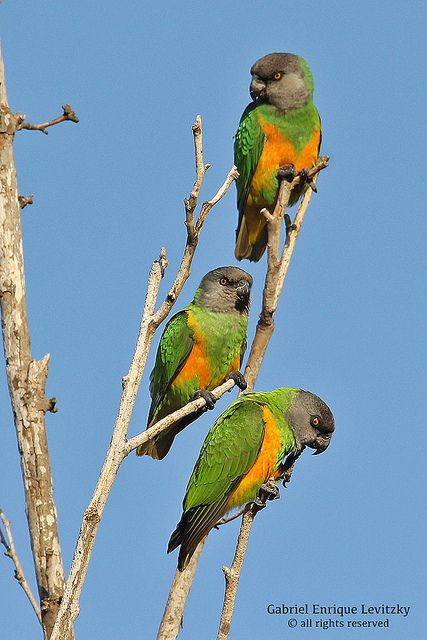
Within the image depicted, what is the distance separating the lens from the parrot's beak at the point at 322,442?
7.83 meters

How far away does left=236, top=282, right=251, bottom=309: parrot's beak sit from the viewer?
348 inches

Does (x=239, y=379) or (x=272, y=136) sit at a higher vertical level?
(x=272, y=136)

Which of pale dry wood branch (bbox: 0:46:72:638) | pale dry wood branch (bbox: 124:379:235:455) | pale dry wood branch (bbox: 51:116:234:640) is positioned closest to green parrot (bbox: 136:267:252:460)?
pale dry wood branch (bbox: 124:379:235:455)

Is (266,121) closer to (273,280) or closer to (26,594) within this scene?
(273,280)

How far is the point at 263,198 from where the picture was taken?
31.0 ft

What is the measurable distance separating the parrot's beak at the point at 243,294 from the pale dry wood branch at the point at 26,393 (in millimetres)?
4044

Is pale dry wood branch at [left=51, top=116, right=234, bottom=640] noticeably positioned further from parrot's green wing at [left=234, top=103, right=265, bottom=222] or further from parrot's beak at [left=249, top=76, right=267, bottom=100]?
parrot's beak at [left=249, top=76, right=267, bottom=100]

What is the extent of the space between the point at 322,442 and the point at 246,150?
3.45m

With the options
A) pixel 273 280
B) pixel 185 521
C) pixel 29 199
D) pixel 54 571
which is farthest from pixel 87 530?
pixel 273 280

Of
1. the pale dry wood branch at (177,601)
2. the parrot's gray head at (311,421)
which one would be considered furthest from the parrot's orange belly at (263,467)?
the pale dry wood branch at (177,601)

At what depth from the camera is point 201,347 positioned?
865cm

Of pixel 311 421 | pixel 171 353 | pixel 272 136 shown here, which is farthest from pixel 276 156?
pixel 311 421

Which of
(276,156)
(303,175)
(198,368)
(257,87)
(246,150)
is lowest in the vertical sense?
(198,368)

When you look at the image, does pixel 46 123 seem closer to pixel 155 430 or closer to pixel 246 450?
pixel 155 430
